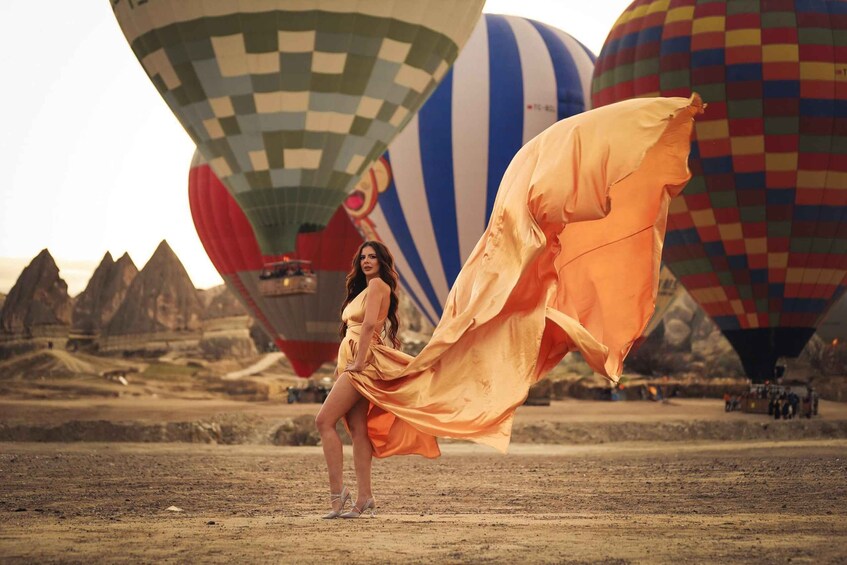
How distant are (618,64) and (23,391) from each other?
22.5 m

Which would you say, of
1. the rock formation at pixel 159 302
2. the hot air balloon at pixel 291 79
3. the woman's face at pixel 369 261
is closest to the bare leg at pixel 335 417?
the woman's face at pixel 369 261

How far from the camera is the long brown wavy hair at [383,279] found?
7.52m

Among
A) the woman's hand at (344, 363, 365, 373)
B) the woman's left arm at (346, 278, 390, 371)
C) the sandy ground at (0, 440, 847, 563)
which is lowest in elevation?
the sandy ground at (0, 440, 847, 563)

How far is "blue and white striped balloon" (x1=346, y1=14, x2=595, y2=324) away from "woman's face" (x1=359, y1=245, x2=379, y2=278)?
19.4 m

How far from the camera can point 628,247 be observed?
821 centimetres

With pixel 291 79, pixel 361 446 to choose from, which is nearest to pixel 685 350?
pixel 291 79

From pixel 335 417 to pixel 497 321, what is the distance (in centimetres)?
106

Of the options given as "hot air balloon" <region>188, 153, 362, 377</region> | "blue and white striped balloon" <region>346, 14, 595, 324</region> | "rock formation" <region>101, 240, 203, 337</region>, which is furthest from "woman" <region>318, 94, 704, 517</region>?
"rock formation" <region>101, 240, 203, 337</region>

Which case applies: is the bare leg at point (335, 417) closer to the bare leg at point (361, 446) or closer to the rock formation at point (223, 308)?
the bare leg at point (361, 446)

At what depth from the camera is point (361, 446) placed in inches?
295

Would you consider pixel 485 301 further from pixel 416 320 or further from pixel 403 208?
pixel 416 320

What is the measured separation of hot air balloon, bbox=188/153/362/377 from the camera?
3112 cm

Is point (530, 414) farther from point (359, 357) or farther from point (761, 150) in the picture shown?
point (359, 357)

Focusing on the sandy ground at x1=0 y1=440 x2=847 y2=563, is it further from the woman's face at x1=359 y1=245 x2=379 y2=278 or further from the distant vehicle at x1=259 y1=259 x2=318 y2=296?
the distant vehicle at x1=259 y1=259 x2=318 y2=296
